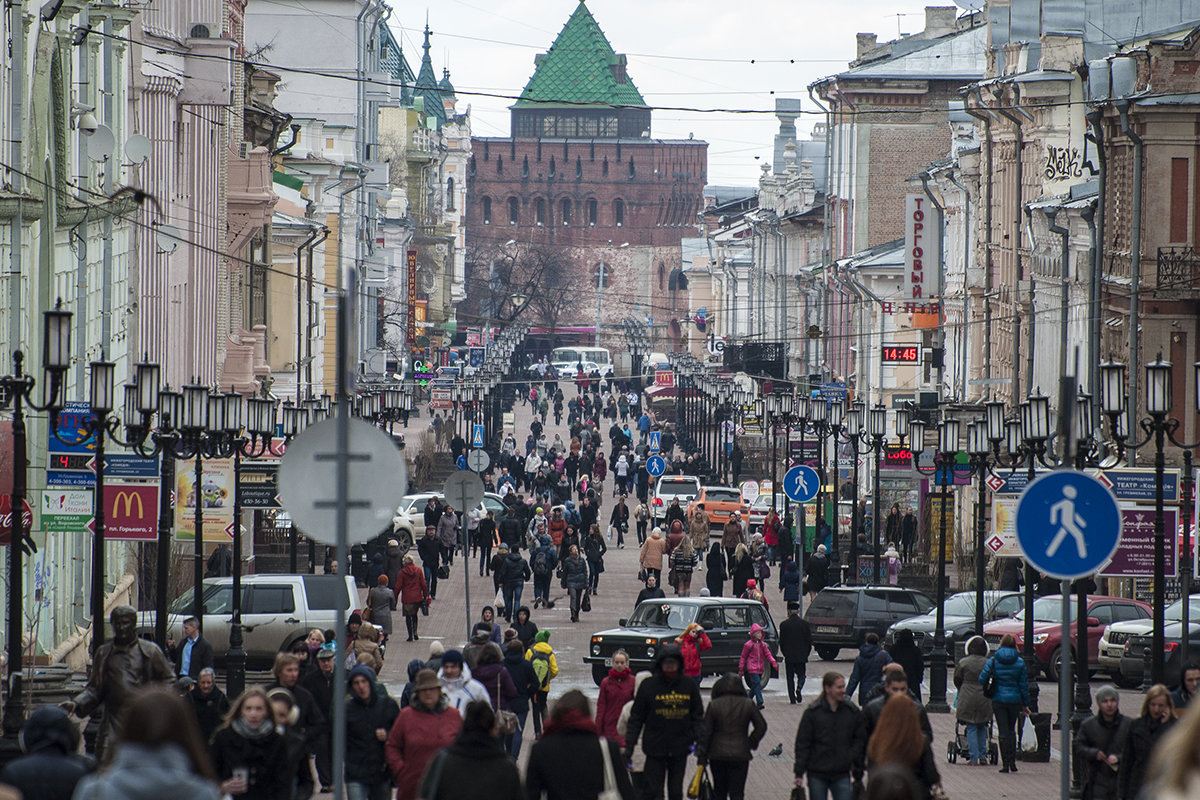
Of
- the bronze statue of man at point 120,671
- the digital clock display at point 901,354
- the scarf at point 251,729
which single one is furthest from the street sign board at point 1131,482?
the digital clock display at point 901,354

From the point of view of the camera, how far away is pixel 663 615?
82.5 ft

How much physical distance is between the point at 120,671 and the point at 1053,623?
54.6 feet

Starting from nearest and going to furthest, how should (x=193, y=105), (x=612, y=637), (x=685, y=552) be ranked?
(x=612, y=637)
(x=685, y=552)
(x=193, y=105)

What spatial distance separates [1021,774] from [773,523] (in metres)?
23.6

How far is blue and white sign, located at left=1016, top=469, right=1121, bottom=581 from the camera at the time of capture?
10.1 meters

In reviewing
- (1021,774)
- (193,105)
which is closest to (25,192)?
(1021,774)

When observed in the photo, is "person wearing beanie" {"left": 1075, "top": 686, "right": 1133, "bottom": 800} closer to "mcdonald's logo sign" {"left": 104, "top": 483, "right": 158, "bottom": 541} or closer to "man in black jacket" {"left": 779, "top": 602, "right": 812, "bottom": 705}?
"man in black jacket" {"left": 779, "top": 602, "right": 812, "bottom": 705}

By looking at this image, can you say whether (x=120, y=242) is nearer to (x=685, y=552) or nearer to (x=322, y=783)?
(x=685, y=552)

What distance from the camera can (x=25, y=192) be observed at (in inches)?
867

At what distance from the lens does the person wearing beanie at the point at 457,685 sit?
43.0ft

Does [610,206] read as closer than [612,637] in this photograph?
No

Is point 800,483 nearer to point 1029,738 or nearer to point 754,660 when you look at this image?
point 754,660

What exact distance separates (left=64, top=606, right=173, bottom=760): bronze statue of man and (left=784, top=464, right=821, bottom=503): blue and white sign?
18323mm

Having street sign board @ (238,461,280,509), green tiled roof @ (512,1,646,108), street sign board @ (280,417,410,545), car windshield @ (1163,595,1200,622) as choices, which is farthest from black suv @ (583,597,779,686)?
green tiled roof @ (512,1,646,108)
